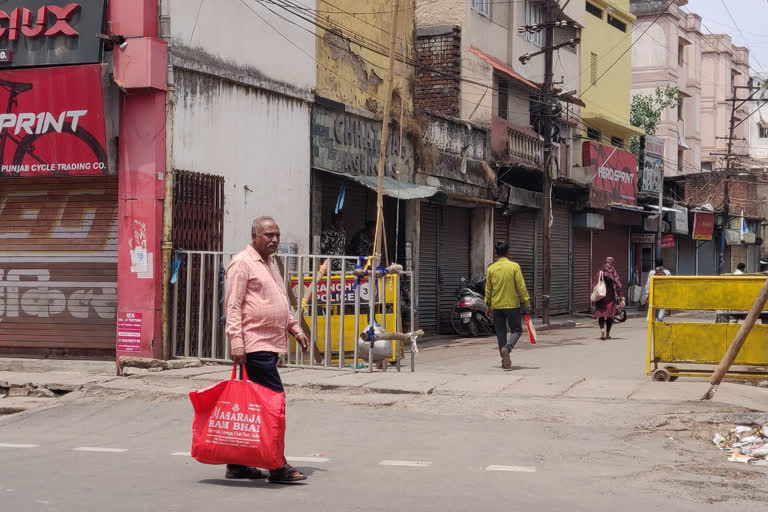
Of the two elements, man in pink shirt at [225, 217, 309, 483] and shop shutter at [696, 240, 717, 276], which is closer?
man in pink shirt at [225, 217, 309, 483]

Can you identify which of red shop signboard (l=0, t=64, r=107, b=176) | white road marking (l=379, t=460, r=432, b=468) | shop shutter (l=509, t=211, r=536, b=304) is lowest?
white road marking (l=379, t=460, r=432, b=468)

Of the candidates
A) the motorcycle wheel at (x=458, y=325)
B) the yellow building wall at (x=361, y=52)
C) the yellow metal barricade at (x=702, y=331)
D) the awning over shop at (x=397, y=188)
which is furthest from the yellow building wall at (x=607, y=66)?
the yellow metal barricade at (x=702, y=331)

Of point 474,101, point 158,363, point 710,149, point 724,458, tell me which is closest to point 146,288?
point 158,363

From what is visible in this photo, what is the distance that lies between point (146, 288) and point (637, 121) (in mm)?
37528

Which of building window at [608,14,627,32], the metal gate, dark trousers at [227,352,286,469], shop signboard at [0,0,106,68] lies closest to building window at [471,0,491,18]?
building window at [608,14,627,32]

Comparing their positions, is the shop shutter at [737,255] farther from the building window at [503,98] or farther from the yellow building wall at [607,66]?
the building window at [503,98]

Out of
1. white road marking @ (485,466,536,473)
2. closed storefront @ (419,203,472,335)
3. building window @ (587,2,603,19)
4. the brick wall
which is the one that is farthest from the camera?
building window @ (587,2,603,19)

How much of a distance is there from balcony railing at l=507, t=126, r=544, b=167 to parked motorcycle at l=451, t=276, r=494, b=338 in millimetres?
4561

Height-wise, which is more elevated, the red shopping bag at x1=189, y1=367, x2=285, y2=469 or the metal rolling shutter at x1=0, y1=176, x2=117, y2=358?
the metal rolling shutter at x1=0, y1=176, x2=117, y2=358

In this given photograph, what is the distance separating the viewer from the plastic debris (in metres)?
7.45

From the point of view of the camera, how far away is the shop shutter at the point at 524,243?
25844mm

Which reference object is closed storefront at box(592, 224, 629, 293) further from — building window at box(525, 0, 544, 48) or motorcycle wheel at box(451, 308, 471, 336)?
motorcycle wheel at box(451, 308, 471, 336)

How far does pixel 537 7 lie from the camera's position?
1155 inches

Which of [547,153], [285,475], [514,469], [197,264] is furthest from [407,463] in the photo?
[547,153]
